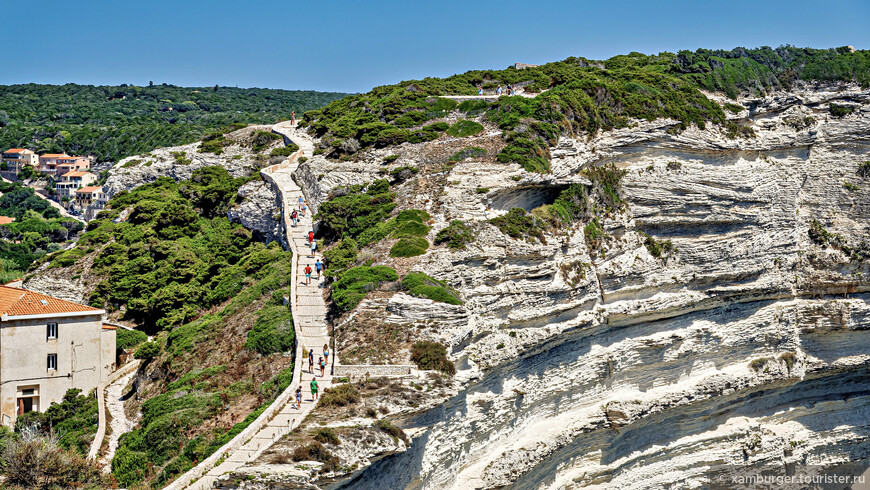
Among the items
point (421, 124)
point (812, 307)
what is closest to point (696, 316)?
point (812, 307)

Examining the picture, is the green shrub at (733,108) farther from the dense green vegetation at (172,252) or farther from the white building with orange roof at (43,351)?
the white building with orange roof at (43,351)

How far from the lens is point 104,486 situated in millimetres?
34219

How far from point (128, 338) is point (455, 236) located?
21915 mm

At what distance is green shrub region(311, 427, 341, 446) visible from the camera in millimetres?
29609

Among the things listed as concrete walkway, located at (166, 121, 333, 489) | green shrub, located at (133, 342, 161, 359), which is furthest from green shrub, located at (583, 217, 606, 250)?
green shrub, located at (133, 342, 161, 359)

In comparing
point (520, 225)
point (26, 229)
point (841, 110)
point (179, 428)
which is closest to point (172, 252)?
point (179, 428)

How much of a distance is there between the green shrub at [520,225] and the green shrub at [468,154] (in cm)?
606

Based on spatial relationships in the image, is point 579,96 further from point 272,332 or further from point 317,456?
point 317,456

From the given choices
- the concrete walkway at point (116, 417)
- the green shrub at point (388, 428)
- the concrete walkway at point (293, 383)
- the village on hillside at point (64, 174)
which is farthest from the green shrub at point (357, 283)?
the village on hillside at point (64, 174)

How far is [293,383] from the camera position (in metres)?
33.6

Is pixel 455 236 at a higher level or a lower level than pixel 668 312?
higher

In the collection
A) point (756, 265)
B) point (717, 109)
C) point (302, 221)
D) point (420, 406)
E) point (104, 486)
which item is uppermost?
Result: point (717, 109)

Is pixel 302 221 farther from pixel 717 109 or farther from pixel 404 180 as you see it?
pixel 717 109

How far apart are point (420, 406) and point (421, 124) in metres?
30.6
